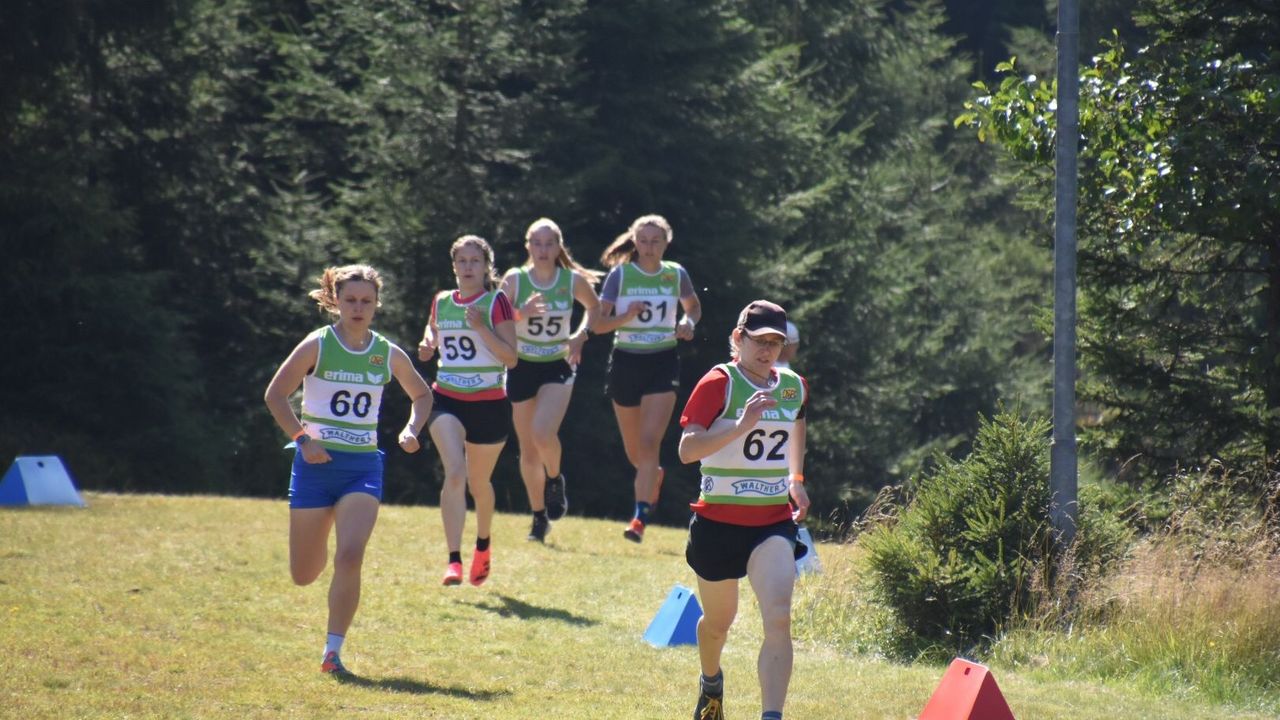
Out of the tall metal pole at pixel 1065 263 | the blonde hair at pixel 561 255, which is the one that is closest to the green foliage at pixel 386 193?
the blonde hair at pixel 561 255

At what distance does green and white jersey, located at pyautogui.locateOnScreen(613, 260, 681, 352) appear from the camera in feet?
41.8

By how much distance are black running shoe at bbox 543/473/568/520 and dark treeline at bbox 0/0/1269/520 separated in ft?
43.6

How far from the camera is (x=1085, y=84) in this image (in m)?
11.8

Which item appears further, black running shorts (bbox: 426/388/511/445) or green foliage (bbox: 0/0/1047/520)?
green foliage (bbox: 0/0/1047/520)

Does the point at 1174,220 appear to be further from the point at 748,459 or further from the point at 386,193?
the point at 386,193

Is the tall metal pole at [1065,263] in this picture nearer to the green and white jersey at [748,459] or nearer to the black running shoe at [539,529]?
the green and white jersey at [748,459]

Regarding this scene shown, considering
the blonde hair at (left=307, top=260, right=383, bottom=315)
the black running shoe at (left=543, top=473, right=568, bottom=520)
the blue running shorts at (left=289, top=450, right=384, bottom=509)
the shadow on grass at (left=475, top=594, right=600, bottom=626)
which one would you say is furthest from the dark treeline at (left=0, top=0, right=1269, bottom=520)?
the blue running shorts at (left=289, top=450, right=384, bottom=509)

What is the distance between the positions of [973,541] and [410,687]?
13.1 ft

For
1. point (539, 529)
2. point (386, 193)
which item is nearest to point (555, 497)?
point (539, 529)

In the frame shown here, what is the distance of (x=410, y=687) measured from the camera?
822cm

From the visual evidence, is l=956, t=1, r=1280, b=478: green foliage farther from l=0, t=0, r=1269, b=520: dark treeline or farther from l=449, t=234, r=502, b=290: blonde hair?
l=0, t=0, r=1269, b=520: dark treeline

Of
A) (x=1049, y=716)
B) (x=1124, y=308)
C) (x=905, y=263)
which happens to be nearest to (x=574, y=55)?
(x=905, y=263)

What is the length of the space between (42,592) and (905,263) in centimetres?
2632

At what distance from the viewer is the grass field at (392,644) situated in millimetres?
7898
